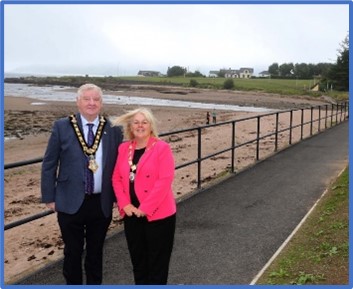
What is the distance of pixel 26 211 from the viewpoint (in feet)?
29.9

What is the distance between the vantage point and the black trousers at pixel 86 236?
10.7 ft

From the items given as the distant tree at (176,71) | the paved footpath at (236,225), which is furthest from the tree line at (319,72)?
the paved footpath at (236,225)

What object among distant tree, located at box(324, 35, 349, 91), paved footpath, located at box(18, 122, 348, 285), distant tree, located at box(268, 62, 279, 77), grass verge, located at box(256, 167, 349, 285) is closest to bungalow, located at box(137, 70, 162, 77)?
distant tree, located at box(268, 62, 279, 77)

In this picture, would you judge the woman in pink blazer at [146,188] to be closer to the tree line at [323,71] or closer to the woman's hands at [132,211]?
the woman's hands at [132,211]

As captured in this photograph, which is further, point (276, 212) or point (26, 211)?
point (26, 211)

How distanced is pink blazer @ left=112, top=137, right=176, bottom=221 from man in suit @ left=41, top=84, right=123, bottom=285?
0.11m

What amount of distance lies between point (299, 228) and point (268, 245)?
0.71 meters

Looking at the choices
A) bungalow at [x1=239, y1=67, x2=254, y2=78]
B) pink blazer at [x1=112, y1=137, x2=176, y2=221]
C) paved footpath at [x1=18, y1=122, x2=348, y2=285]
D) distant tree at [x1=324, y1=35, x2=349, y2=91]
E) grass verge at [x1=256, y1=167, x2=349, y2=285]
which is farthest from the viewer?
bungalow at [x1=239, y1=67, x2=254, y2=78]

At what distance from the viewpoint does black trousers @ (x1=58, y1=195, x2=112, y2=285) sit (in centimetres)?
325

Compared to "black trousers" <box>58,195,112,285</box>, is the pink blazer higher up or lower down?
higher up

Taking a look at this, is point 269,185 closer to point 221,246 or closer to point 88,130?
point 221,246

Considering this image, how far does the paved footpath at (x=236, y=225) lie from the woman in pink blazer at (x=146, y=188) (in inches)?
26.3

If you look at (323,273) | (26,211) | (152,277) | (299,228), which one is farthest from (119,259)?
(26,211)

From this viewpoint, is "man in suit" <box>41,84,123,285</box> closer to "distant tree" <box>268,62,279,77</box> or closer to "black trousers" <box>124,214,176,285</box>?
"black trousers" <box>124,214,176,285</box>
